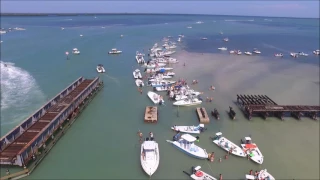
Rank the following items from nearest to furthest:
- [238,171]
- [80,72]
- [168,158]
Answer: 1. [238,171]
2. [168,158]
3. [80,72]

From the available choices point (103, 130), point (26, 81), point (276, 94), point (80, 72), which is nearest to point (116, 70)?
point (80, 72)

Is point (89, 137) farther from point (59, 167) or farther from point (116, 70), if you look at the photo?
point (116, 70)

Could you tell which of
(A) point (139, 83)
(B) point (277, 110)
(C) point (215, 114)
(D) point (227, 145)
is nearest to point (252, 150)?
(D) point (227, 145)

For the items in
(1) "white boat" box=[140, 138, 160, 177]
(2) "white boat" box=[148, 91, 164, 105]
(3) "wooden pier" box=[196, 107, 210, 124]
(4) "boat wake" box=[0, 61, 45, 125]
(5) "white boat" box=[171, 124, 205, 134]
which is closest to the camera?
(1) "white boat" box=[140, 138, 160, 177]

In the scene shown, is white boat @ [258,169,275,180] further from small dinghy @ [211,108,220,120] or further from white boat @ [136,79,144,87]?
white boat @ [136,79,144,87]

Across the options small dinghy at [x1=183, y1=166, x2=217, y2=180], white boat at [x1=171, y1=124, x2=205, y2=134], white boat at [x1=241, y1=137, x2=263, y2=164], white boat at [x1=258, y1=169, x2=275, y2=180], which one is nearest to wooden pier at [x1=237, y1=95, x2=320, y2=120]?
white boat at [x1=241, y1=137, x2=263, y2=164]

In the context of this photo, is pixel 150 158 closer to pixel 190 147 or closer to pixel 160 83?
pixel 190 147

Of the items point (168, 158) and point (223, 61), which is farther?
point (223, 61)
